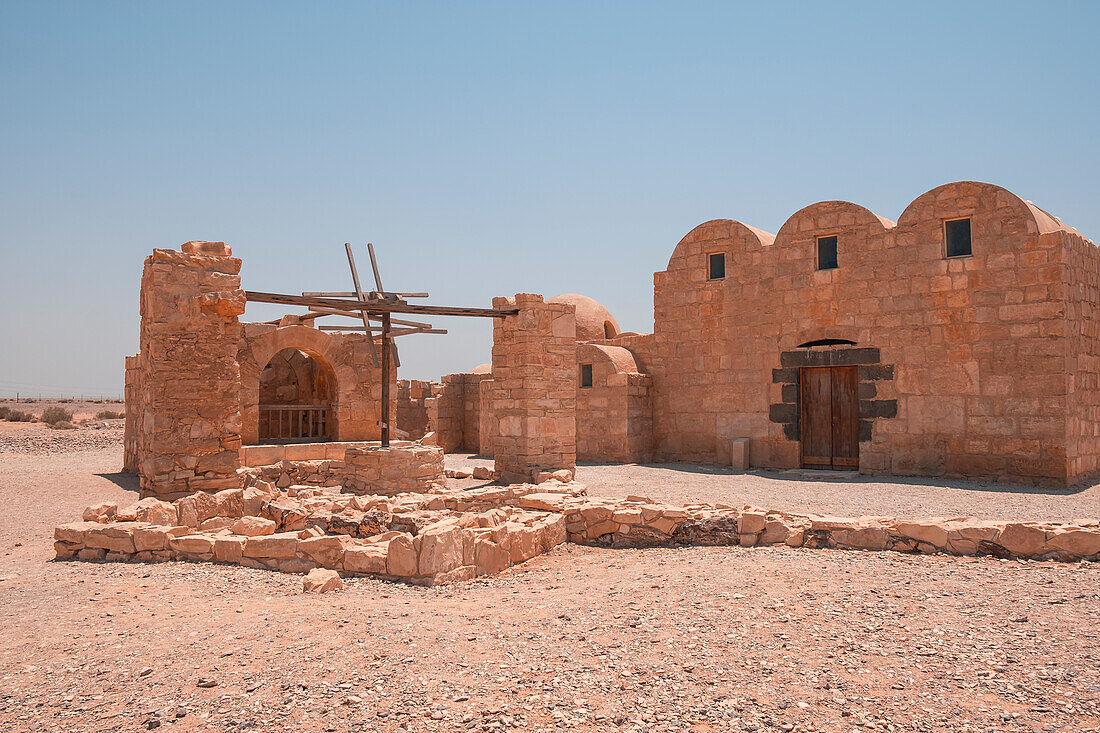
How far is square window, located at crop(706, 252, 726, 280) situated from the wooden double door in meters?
2.62

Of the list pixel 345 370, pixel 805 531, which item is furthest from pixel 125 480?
pixel 805 531

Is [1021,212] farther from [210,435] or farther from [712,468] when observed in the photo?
[210,435]

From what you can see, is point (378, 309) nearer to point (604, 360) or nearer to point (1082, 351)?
point (604, 360)

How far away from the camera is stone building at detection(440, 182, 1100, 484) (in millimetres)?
11023

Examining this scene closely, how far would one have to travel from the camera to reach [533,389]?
1062cm

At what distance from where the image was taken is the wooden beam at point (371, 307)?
884 centimetres

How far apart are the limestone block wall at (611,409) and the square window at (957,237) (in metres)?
5.99

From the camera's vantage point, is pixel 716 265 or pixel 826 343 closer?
pixel 826 343

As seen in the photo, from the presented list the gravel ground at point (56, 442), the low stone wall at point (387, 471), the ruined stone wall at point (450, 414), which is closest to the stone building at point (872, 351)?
the ruined stone wall at point (450, 414)

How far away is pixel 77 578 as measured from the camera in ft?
17.8

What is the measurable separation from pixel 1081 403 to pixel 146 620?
12.7 m

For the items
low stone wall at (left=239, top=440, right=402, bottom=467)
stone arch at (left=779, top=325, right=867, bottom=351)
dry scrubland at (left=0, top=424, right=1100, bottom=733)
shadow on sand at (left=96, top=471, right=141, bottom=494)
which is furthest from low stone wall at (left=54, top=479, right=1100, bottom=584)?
stone arch at (left=779, top=325, right=867, bottom=351)

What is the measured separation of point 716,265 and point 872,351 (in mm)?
3566

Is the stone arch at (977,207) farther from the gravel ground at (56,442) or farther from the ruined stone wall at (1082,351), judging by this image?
the gravel ground at (56,442)
